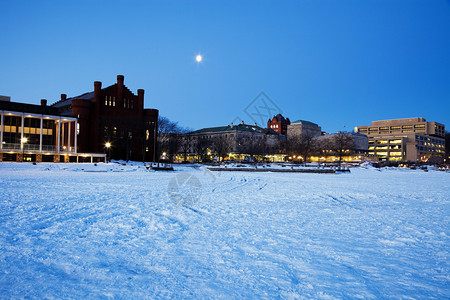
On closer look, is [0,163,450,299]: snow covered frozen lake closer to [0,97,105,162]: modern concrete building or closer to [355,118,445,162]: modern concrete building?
[0,97,105,162]: modern concrete building

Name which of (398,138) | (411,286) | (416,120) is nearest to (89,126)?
(411,286)

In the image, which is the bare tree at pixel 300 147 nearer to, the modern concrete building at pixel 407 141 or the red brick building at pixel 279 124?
the red brick building at pixel 279 124

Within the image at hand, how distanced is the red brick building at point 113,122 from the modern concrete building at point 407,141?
426 ft

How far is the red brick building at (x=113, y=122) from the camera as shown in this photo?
66.6 m

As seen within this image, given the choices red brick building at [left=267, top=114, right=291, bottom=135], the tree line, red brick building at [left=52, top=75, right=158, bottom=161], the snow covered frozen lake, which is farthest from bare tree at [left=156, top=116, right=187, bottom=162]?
red brick building at [left=267, top=114, right=291, bottom=135]

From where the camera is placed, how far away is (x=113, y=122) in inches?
2702

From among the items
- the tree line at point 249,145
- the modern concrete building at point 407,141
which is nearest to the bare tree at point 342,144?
the tree line at point 249,145

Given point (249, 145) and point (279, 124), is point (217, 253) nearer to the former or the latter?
point (249, 145)

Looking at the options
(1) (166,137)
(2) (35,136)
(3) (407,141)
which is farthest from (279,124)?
(2) (35,136)

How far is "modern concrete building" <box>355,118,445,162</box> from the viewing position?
154625mm

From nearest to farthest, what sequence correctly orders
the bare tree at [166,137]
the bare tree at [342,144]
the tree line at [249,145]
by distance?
1. the bare tree at [166,137]
2. the tree line at [249,145]
3. the bare tree at [342,144]

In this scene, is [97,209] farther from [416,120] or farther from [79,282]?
[416,120]

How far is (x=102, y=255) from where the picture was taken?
6207mm

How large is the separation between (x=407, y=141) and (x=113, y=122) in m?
144
